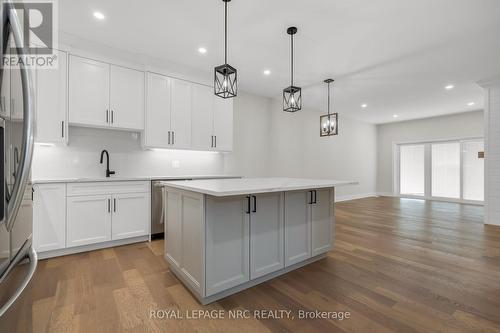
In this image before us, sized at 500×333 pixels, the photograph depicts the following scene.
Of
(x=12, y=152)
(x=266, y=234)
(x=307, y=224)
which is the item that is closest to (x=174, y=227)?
(x=266, y=234)

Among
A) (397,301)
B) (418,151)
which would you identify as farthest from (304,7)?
(418,151)

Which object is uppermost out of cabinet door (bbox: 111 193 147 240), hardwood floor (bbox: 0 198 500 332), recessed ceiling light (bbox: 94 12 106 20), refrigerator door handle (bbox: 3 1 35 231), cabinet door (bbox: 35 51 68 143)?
recessed ceiling light (bbox: 94 12 106 20)

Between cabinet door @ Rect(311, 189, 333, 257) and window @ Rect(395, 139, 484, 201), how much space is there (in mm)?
6645

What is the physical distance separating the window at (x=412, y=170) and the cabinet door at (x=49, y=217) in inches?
366

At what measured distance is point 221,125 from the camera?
4293 millimetres

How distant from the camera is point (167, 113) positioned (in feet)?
12.0

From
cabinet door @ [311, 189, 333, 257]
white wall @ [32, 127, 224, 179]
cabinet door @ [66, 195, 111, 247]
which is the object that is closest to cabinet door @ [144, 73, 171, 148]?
white wall @ [32, 127, 224, 179]

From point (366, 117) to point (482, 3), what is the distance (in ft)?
17.5

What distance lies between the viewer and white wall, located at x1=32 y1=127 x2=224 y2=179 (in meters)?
3.07

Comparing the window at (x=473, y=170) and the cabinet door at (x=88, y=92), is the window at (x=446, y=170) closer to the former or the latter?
the window at (x=473, y=170)

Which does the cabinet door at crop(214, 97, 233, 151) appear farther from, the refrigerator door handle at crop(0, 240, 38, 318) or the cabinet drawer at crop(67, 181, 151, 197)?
the refrigerator door handle at crop(0, 240, 38, 318)

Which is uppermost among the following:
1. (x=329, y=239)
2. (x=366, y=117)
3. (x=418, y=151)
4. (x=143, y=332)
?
(x=366, y=117)

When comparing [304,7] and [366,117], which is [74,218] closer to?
[304,7]

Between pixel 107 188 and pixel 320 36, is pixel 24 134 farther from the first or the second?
pixel 320 36
